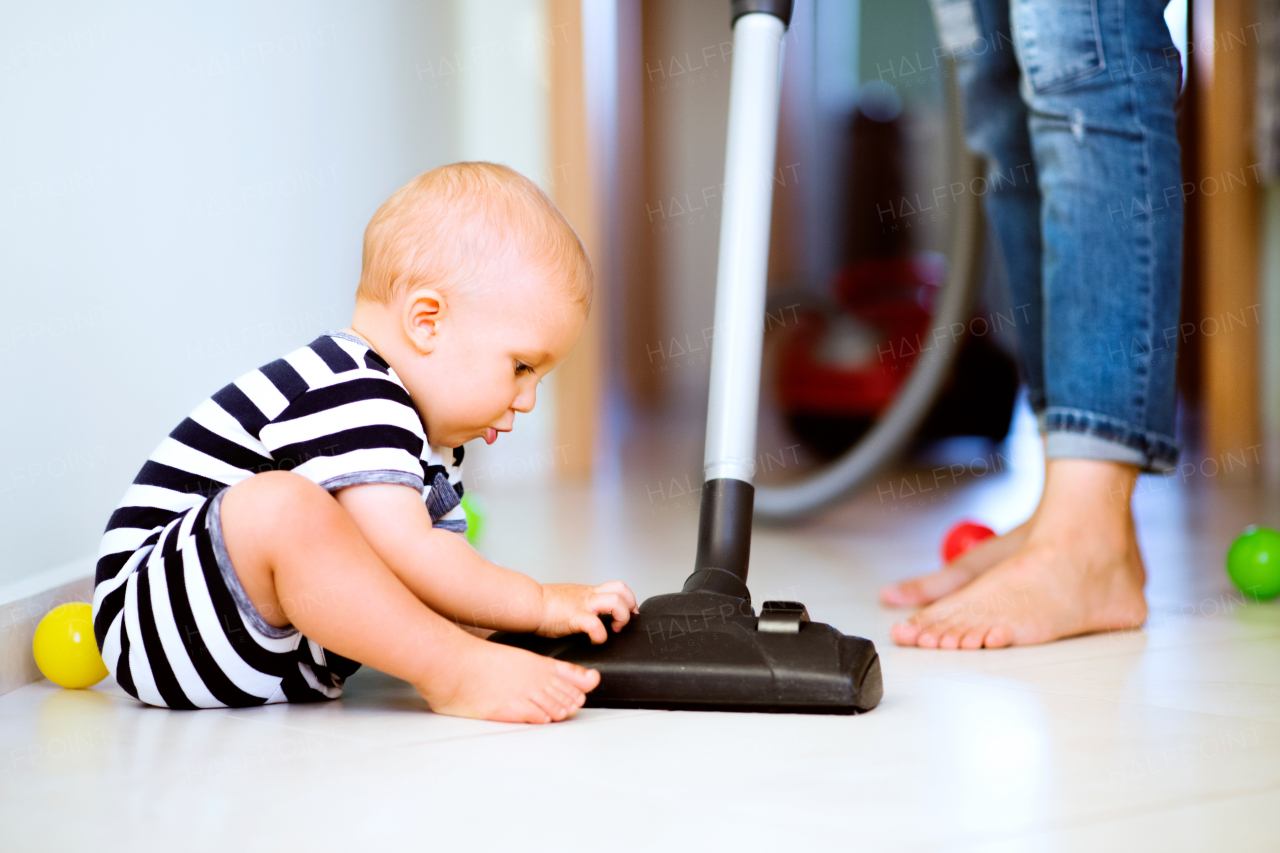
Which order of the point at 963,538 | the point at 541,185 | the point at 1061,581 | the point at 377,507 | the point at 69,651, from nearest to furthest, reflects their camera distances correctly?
the point at 377,507 → the point at 69,651 → the point at 1061,581 → the point at 963,538 → the point at 541,185

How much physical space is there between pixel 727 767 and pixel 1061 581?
0.46 metres

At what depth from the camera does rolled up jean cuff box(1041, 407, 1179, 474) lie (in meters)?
0.98

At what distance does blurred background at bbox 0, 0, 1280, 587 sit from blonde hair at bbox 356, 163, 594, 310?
0.36 m

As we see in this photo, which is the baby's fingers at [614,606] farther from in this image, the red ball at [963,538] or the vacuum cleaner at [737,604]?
the red ball at [963,538]

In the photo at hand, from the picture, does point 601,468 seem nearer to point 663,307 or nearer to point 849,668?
point 849,668

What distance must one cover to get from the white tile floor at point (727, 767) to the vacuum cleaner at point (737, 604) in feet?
0.06

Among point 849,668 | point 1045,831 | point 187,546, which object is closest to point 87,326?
point 187,546

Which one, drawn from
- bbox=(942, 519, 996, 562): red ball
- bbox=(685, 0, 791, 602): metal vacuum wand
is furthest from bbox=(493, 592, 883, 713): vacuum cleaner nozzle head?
bbox=(942, 519, 996, 562): red ball

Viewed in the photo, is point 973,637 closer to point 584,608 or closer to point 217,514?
point 584,608

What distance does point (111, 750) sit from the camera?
68 centimetres

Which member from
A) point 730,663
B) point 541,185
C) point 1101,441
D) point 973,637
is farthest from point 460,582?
point 541,185

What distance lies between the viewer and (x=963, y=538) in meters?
1.34

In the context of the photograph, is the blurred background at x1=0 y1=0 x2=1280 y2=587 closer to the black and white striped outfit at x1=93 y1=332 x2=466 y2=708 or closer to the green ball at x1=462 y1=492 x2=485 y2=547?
the black and white striped outfit at x1=93 y1=332 x2=466 y2=708

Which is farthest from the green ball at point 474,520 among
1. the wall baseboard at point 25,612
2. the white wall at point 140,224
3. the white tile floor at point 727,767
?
the white tile floor at point 727,767
